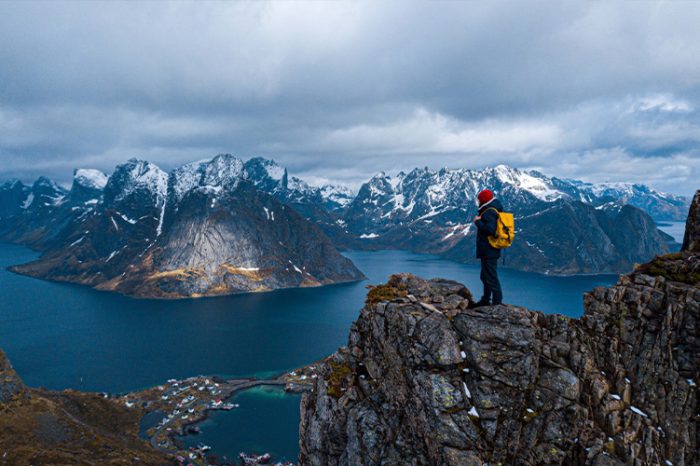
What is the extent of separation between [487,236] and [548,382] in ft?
27.1

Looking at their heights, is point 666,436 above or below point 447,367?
below

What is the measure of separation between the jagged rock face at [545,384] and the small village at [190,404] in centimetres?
8563

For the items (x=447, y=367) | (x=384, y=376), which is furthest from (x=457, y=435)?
(x=384, y=376)

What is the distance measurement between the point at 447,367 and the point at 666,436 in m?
11.2

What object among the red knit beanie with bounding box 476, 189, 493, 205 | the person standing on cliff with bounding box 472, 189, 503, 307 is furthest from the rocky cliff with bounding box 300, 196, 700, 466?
the red knit beanie with bounding box 476, 189, 493, 205

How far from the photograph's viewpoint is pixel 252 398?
136 metres

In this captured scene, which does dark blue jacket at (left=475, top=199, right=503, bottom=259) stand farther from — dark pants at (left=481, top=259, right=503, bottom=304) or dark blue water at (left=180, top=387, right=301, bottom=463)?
dark blue water at (left=180, top=387, right=301, bottom=463)

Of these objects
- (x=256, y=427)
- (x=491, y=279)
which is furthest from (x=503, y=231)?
(x=256, y=427)

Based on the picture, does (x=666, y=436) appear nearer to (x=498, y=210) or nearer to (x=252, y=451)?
(x=498, y=210)


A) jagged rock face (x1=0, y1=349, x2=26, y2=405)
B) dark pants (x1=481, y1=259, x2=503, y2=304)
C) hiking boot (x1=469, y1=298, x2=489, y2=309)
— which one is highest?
dark pants (x1=481, y1=259, x2=503, y2=304)

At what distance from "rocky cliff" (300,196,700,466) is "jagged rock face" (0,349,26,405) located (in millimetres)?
121011

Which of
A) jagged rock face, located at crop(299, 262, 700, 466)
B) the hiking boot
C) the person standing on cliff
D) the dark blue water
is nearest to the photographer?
jagged rock face, located at crop(299, 262, 700, 466)

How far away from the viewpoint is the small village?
9894 centimetres

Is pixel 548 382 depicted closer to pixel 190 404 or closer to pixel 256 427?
pixel 256 427
